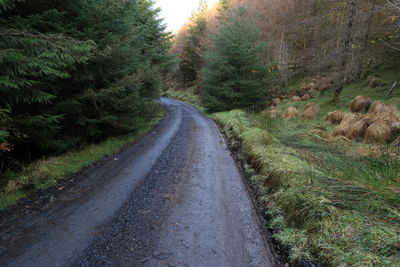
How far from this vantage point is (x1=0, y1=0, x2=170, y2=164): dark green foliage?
130 inches

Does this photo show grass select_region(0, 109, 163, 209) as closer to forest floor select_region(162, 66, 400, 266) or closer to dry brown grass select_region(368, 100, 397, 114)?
forest floor select_region(162, 66, 400, 266)

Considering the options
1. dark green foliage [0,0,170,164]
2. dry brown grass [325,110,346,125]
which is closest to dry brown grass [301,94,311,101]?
dry brown grass [325,110,346,125]

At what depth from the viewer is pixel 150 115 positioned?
33.2 feet

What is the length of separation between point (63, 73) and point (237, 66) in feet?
42.6

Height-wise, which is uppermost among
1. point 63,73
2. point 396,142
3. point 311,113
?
point 63,73

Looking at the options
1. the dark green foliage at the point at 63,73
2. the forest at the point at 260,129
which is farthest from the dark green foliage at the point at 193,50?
the dark green foliage at the point at 63,73

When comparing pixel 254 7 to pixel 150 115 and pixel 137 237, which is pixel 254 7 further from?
pixel 137 237

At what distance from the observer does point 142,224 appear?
114 inches

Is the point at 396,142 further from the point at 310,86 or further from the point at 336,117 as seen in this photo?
the point at 310,86

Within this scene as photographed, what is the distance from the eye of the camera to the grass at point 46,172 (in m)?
3.65

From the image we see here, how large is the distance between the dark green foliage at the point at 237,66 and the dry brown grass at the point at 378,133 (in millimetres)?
9944

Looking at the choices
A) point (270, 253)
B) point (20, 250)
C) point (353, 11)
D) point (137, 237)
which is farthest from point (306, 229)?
point (353, 11)

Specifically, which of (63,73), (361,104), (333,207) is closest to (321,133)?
(361,104)

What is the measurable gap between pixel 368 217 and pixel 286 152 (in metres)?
2.77
